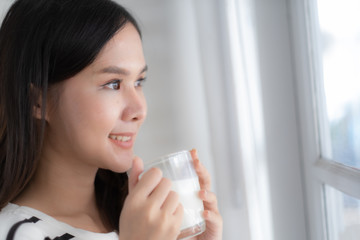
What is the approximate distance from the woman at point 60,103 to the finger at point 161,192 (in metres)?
0.19

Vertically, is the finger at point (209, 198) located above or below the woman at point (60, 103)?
below

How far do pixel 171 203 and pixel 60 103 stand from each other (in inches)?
16.5

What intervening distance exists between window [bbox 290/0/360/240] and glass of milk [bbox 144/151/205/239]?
0.46 m

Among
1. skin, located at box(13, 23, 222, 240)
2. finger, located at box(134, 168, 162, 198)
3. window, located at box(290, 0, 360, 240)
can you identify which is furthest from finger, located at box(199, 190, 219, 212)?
window, located at box(290, 0, 360, 240)

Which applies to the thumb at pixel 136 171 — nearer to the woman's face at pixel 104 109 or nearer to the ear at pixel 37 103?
the woman's face at pixel 104 109

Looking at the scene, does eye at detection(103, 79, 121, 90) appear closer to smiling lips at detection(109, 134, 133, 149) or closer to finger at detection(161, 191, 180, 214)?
smiling lips at detection(109, 134, 133, 149)

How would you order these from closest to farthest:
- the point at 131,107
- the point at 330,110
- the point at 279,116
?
the point at 131,107 → the point at 330,110 → the point at 279,116

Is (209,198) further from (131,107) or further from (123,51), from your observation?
(123,51)

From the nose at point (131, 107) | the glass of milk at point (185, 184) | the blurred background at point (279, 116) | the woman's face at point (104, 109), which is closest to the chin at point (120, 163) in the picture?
the woman's face at point (104, 109)

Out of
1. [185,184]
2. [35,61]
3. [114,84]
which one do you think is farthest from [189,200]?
[35,61]

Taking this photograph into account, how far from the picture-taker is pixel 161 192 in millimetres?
780

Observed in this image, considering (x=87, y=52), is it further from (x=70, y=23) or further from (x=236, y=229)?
(x=236, y=229)

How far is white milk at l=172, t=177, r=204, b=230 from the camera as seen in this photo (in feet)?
2.67

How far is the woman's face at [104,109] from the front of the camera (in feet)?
3.14
